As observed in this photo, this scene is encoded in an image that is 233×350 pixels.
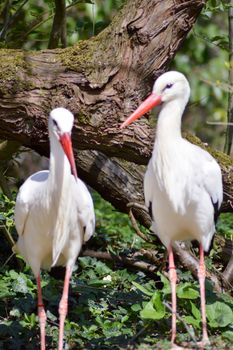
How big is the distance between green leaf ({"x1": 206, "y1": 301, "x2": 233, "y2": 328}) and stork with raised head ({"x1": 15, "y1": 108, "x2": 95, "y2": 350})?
1093mm

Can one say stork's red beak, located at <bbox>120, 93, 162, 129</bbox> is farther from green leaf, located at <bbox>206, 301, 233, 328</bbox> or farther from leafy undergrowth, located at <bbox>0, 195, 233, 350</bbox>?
green leaf, located at <bbox>206, 301, 233, 328</bbox>

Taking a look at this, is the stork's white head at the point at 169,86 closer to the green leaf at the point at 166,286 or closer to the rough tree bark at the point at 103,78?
the rough tree bark at the point at 103,78

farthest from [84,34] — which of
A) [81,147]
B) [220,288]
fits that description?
[220,288]

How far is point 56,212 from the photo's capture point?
6.07 meters

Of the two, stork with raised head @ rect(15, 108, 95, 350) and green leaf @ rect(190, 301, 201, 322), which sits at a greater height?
stork with raised head @ rect(15, 108, 95, 350)

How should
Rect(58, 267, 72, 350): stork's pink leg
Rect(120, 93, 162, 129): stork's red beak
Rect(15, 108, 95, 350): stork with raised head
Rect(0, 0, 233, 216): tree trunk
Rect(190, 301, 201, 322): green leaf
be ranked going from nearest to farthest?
1. Rect(15, 108, 95, 350): stork with raised head
2. Rect(120, 93, 162, 129): stork's red beak
3. Rect(58, 267, 72, 350): stork's pink leg
4. Rect(190, 301, 201, 322): green leaf
5. Rect(0, 0, 233, 216): tree trunk

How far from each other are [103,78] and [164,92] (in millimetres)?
926

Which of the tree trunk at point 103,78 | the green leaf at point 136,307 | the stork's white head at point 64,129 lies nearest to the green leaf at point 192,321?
the green leaf at point 136,307

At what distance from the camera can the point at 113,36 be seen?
22.9 feet

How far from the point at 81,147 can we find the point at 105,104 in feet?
1.67

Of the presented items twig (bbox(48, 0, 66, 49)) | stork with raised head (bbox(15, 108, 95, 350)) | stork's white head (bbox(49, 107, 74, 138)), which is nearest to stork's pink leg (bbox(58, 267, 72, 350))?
stork with raised head (bbox(15, 108, 95, 350))

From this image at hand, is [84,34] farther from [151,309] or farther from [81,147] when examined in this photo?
[151,309]

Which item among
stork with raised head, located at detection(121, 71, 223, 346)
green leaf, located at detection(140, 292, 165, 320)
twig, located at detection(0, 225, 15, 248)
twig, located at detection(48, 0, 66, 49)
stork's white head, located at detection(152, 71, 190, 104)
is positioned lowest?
green leaf, located at detection(140, 292, 165, 320)

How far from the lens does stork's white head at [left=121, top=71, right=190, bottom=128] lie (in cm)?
597
